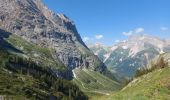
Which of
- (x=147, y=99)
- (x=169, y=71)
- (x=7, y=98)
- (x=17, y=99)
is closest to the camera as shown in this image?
(x=147, y=99)

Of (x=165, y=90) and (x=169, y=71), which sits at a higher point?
(x=169, y=71)

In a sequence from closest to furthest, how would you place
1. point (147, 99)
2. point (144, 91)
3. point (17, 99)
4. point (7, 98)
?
1. point (147, 99)
2. point (144, 91)
3. point (7, 98)
4. point (17, 99)

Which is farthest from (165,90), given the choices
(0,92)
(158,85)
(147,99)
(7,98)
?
(0,92)

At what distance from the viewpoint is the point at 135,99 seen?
34.6m

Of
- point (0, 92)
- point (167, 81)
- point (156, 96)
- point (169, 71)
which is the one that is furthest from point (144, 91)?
point (0, 92)

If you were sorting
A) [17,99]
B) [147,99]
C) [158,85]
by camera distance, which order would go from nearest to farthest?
[147,99] < [158,85] < [17,99]

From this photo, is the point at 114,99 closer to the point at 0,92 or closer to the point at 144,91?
the point at 144,91

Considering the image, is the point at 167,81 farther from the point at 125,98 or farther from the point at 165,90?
A: the point at 125,98

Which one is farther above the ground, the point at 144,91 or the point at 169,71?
the point at 169,71

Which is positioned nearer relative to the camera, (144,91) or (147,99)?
(147,99)

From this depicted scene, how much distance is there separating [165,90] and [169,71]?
1696 centimetres

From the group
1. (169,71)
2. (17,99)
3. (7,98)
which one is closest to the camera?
(169,71)

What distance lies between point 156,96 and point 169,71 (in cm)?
2003

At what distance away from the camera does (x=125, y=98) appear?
36.0 m
